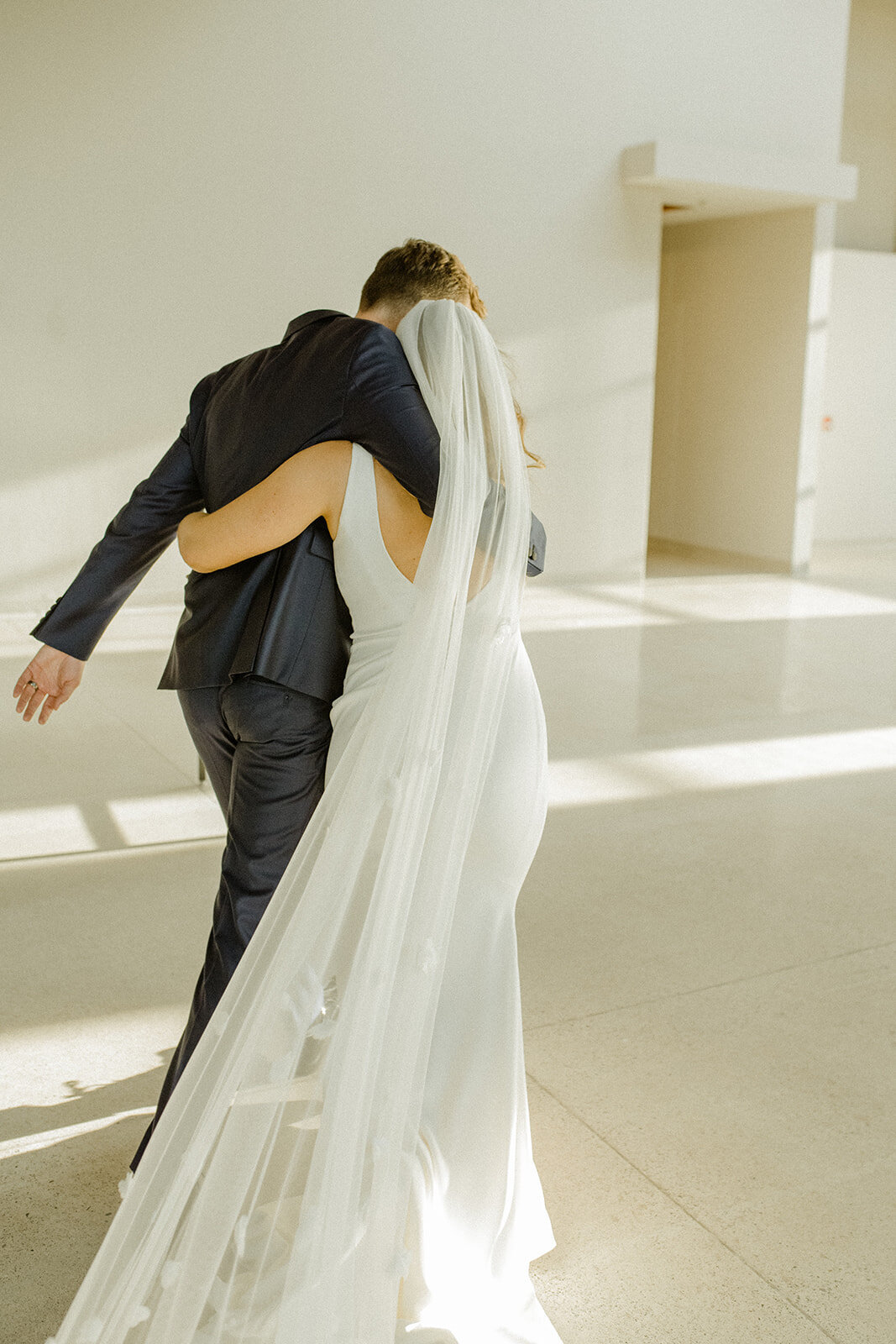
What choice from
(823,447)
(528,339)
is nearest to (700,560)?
(823,447)

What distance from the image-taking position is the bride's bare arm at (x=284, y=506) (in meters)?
1.77

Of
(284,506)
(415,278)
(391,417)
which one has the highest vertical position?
(415,278)

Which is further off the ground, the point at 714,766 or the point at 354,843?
the point at 354,843

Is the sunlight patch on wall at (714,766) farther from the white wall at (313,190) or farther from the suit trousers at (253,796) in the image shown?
the white wall at (313,190)

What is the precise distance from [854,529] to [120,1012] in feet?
38.5

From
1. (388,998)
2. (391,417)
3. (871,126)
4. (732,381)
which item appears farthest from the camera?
(871,126)

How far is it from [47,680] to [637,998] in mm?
1581

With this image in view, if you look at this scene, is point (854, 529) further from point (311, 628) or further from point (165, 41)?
point (311, 628)

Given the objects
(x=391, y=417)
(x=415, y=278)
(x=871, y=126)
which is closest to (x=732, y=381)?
(x=871, y=126)

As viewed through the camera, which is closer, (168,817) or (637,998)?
(637,998)

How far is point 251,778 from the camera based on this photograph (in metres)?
1.97

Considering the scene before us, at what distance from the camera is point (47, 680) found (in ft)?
6.84

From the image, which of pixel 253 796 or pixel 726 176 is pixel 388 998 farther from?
pixel 726 176

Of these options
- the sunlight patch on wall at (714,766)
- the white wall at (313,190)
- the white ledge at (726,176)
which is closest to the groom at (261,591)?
the sunlight patch on wall at (714,766)
